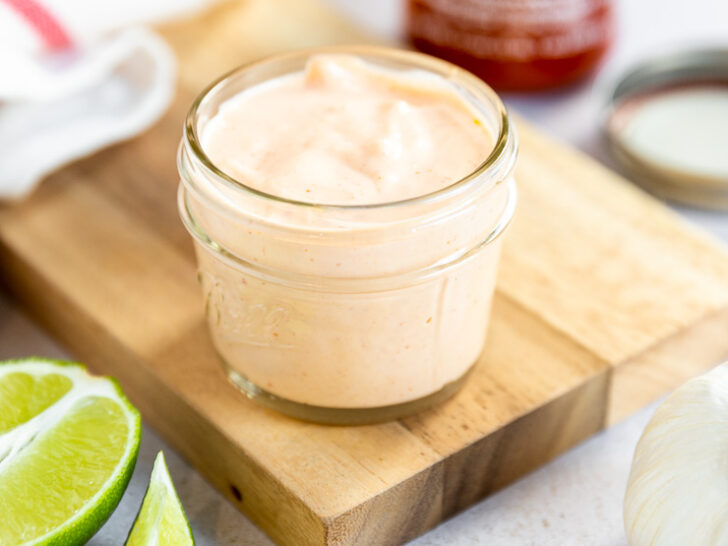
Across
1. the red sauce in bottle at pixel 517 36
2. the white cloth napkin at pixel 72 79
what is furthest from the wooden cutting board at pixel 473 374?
the red sauce in bottle at pixel 517 36

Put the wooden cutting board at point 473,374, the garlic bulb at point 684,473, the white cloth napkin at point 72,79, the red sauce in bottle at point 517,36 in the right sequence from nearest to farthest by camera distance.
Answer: the garlic bulb at point 684,473, the wooden cutting board at point 473,374, the white cloth napkin at point 72,79, the red sauce in bottle at point 517,36

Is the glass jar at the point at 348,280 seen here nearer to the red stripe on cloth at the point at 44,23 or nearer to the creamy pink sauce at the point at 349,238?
the creamy pink sauce at the point at 349,238

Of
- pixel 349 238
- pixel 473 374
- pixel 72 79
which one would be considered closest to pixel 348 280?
pixel 349 238

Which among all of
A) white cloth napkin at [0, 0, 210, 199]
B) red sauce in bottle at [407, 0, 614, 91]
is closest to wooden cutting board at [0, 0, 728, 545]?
white cloth napkin at [0, 0, 210, 199]

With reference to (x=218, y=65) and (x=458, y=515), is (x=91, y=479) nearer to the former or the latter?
(x=458, y=515)

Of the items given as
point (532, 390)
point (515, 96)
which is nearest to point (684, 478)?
point (532, 390)

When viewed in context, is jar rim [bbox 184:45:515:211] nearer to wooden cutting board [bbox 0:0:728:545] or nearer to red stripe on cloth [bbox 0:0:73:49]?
wooden cutting board [bbox 0:0:728:545]
